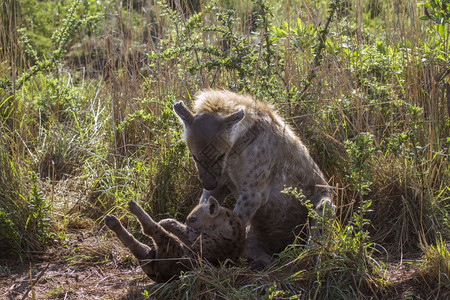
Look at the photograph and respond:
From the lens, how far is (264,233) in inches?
188

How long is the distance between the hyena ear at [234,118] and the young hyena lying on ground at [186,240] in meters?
0.53

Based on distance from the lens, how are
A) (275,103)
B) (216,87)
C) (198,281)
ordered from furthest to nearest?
(216,87) < (275,103) < (198,281)

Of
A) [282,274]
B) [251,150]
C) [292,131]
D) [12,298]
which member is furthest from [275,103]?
[12,298]

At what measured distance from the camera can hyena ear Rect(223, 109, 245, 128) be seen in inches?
172

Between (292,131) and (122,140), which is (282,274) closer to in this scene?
(292,131)

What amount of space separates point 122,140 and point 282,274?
2.61 metres

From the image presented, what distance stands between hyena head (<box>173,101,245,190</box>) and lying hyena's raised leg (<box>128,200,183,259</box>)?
565mm

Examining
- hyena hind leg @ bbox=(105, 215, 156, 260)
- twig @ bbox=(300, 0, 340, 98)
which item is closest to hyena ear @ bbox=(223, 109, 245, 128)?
hyena hind leg @ bbox=(105, 215, 156, 260)

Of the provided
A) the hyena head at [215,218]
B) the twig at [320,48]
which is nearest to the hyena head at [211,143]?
the hyena head at [215,218]

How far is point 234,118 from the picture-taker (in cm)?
436

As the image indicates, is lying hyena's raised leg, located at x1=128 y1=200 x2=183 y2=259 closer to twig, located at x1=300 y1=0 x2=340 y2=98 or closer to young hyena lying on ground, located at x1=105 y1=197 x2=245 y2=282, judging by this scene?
young hyena lying on ground, located at x1=105 y1=197 x2=245 y2=282

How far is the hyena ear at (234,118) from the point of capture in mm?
4359

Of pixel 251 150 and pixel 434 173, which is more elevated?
pixel 251 150

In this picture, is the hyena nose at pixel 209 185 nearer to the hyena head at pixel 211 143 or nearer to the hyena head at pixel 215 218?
the hyena head at pixel 211 143
